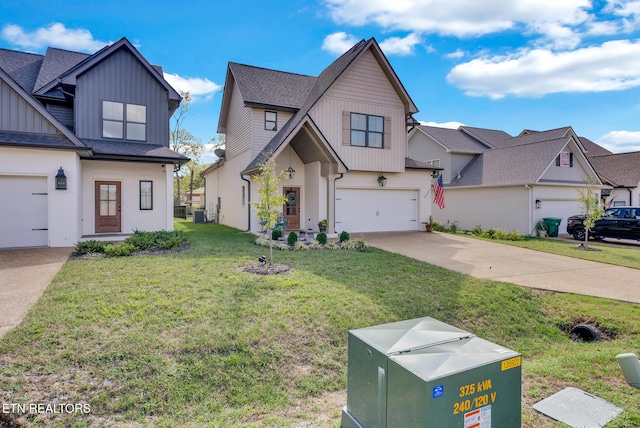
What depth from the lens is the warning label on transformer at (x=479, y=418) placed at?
2137mm

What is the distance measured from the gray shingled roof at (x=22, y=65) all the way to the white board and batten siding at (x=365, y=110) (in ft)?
37.1

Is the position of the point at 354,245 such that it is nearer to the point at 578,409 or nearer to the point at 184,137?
the point at 578,409

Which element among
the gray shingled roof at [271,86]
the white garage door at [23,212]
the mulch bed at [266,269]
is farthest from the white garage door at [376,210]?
the white garage door at [23,212]

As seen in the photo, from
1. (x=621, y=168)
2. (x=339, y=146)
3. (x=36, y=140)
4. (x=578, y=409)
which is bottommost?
(x=578, y=409)

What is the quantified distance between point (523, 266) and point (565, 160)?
12.5m

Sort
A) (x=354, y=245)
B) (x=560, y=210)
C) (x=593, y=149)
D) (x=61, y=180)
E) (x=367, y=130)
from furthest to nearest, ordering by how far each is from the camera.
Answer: (x=593, y=149) < (x=560, y=210) < (x=367, y=130) < (x=354, y=245) < (x=61, y=180)

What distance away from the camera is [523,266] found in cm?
997

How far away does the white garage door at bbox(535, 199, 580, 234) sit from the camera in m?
18.6

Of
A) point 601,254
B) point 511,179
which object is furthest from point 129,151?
point 511,179

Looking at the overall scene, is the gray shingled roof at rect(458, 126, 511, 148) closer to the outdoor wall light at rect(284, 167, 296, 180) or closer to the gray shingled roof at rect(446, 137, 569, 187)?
the gray shingled roof at rect(446, 137, 569, 187)

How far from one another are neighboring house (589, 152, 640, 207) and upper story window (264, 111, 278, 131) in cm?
2118

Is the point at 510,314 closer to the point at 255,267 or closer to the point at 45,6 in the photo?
the point at 255,267

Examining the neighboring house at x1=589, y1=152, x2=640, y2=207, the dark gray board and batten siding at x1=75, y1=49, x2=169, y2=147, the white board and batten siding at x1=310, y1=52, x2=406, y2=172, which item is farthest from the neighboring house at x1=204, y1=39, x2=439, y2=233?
the neighboring house at x1=589, y1=152, x2=640, y2=207

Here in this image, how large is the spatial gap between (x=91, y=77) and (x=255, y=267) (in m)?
10.8
